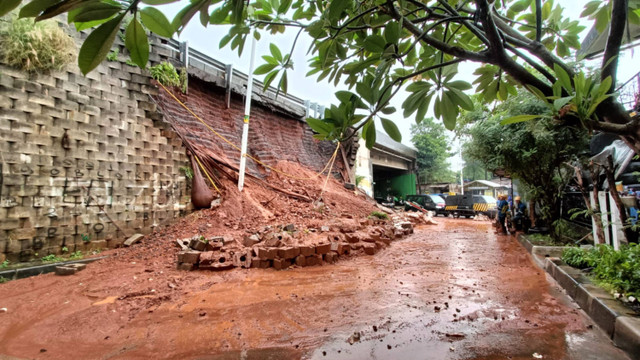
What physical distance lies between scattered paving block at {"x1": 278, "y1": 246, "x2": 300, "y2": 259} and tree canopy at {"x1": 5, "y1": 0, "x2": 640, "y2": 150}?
4.35m

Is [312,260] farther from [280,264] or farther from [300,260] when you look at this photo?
[280,264]

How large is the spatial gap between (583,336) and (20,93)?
818cm

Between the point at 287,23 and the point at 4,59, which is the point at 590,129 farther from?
the point at 4,59

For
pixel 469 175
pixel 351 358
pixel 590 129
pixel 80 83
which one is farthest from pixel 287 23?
pixel 469 175

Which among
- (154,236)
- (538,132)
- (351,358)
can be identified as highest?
(538,132)

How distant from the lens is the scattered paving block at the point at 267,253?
5621 millimetres

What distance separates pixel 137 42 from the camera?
937 millimetres

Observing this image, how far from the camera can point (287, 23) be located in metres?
1.64

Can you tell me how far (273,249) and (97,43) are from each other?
5.19m

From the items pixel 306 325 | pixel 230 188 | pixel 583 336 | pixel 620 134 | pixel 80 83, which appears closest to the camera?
pixel 620 134

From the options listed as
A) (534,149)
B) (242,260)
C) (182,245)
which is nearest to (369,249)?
(242,260)

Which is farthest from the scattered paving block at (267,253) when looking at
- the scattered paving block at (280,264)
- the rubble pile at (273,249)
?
the scattered paving block at (280,264)

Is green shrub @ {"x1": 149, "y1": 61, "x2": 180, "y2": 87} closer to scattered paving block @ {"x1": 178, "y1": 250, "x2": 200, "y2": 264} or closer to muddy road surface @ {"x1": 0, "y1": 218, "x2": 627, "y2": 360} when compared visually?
muddy road surface @ {"x1": 0, "y1": 218, "x2": 627, "y2": 360}

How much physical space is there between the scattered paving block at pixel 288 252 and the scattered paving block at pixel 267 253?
95 millimetres
